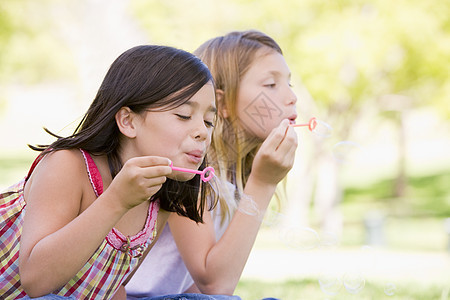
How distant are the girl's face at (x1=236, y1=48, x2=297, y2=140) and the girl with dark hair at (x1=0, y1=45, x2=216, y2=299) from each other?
0.50m

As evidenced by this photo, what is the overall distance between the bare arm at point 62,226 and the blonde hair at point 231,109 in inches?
30.6

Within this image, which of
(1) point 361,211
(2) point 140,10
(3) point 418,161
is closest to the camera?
(2) point 140,10

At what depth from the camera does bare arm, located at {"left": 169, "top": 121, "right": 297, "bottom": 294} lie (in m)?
2.21

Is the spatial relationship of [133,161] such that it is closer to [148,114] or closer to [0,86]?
[148,114]

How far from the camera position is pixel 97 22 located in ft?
52.3

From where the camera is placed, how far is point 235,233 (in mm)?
2234

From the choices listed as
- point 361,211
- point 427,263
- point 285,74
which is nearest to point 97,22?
point 361,211

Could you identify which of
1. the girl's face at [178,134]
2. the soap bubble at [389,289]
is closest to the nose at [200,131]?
the girl's face at [178,134]

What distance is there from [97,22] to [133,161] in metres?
15.0

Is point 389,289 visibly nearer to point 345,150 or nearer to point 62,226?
point 345,150

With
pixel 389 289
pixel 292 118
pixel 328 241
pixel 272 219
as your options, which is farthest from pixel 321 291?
pixel 292 118

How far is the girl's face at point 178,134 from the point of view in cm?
182

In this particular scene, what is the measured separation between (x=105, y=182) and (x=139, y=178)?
13.9 inches

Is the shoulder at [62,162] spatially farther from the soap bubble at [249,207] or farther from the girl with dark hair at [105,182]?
the soap bubble at [249,207]
